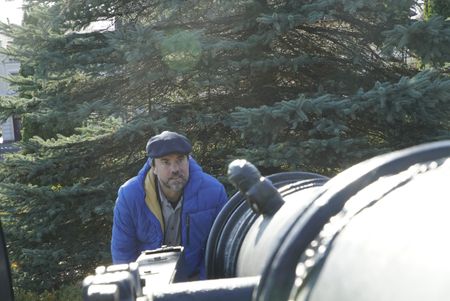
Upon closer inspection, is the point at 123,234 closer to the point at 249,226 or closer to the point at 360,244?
the point at 249,226

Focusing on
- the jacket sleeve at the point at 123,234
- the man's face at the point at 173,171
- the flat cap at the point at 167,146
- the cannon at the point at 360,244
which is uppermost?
the cannon at the point at 360,244

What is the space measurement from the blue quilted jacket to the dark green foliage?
217 cm

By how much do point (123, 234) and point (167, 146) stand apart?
1.86ft

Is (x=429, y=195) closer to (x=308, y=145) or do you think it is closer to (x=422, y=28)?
(x=308, y=145)

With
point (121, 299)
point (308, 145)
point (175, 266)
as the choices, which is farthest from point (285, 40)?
point (121, 299)

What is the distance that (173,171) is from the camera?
11.2 feet

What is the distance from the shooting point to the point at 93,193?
261 inches

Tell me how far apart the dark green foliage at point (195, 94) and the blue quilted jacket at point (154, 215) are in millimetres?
2171

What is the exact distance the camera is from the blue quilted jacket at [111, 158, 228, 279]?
339 cm

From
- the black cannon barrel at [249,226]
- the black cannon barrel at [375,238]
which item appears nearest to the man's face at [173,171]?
the black cannon barrel at [249,226]

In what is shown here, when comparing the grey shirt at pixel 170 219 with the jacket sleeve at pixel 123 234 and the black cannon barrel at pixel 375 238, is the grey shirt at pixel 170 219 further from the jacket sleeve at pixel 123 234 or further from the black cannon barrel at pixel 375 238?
the black cannon barrel at pixel 375 238

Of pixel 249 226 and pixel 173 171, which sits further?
pixel 173 171

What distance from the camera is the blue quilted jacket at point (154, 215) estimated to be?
3393 mm

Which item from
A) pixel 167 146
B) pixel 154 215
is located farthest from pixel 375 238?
pixel 154 215
